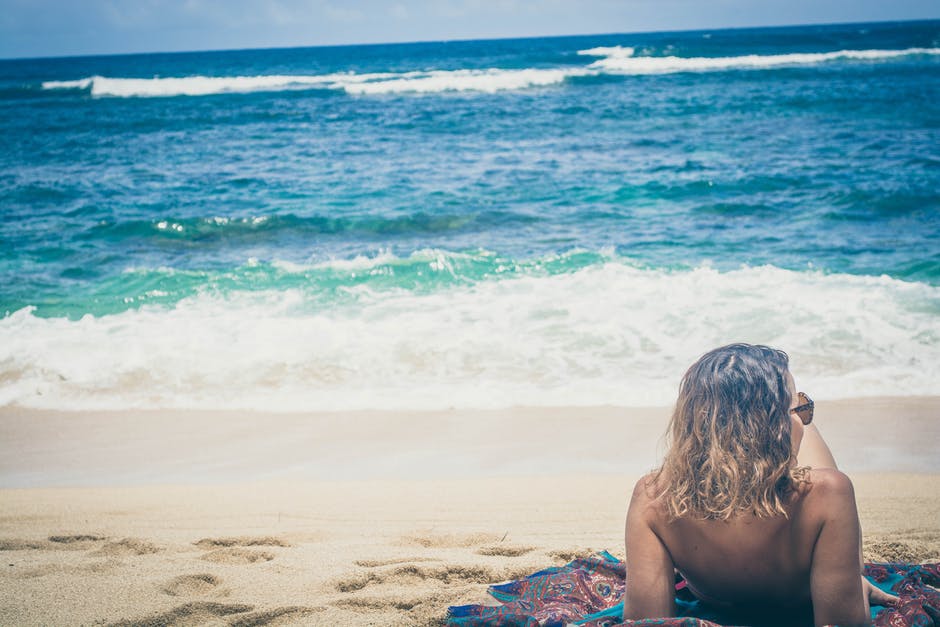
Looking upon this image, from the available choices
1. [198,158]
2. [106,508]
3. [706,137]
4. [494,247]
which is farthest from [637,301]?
[198,158]

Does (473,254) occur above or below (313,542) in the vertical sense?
above

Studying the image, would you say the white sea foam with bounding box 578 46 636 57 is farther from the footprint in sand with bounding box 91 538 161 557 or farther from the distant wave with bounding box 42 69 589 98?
the footprint in sand with bounding box 91 538 161 557

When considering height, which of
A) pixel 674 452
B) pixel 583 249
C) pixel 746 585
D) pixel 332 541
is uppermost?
pixel 583 249

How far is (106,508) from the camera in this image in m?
4.11

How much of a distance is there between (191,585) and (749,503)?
2283 millimetres

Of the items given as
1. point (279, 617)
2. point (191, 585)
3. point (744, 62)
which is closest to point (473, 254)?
point (191, 585)

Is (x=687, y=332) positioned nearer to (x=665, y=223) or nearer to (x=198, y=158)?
(x=665, y=223)

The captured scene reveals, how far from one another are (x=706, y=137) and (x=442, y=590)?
15.5 meters

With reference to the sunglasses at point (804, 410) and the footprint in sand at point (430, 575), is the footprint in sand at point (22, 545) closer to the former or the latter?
the footprint in sand at point (430, 575)

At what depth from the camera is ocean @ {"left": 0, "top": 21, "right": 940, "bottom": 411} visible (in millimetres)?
6176

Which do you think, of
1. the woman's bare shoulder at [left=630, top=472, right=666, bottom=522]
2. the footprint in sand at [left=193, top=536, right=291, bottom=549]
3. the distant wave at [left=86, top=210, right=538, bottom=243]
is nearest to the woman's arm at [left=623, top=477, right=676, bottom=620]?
the woman's bare shoulder at [left=630, top=472, right=666, bottom=522]

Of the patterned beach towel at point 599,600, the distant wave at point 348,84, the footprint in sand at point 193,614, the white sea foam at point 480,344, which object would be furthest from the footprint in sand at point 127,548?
the distant wave at point 348,84

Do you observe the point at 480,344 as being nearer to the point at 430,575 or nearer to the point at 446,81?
the point at 430,575

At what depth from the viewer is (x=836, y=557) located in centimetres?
208
